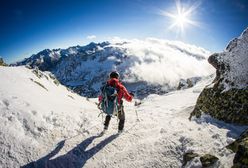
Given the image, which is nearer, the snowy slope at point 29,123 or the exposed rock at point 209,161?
the exposed rock at point 209,161

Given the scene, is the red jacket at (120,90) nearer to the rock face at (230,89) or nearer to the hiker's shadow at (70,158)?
the hiker's shadow at (70,158)

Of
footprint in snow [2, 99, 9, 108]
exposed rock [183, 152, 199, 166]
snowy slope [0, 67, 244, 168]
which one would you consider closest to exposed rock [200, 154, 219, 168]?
snowy slope [0, 67, 244, 168]

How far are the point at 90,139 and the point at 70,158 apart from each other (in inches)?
73.1

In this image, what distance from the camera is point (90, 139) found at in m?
12.3

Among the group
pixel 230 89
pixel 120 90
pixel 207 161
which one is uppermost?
pixel 230 89

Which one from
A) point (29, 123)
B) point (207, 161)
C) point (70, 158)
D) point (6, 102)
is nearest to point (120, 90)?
point (70, 158)

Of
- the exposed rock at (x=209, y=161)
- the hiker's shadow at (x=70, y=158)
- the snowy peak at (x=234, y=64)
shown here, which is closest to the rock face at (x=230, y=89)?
the snowy peak at (x=234, y=64)

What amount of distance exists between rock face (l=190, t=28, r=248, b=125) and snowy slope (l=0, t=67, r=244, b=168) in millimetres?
657

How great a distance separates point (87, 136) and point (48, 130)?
82.2 inches

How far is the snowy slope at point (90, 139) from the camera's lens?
10.2m

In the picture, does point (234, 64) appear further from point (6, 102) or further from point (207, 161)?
point (6, 102)

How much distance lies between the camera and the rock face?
1223 centimetres

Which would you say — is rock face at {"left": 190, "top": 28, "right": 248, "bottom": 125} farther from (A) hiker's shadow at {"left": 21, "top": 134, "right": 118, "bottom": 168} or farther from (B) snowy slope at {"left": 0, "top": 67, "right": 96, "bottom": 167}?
(B) snowy slope at {"left": 0, "top": 67, "right": 96, "bottom": 167}

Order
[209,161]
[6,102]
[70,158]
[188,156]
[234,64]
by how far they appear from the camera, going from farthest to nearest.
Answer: [234,64]
[6,102]
[70,158]
[188,156]
[209,161]
